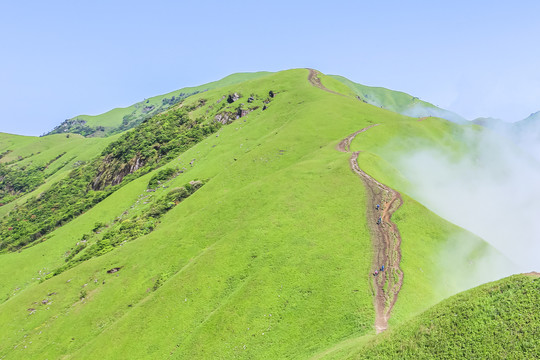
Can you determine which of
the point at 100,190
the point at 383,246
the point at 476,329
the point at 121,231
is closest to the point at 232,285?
the point at 383,246

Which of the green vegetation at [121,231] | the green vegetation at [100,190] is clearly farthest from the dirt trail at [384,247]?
the green vegetation at [100,190]

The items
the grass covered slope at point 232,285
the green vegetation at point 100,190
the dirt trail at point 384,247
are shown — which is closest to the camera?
the dirt trail at point 384,247

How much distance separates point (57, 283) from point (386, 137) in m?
112

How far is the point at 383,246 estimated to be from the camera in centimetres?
4972

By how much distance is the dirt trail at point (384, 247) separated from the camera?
39.6 meters

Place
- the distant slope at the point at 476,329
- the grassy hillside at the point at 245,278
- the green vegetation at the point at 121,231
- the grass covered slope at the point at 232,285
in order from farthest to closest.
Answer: the green vegetation at the point at 121,231, the grass covered slope at the point at 232,285, the grassy hillside at the point at 245,278, the distant slope at the point at 476,329

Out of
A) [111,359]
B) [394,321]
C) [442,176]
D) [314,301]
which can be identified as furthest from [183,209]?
[442,176]

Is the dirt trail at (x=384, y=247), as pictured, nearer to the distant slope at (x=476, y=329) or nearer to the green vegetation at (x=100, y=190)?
the distant slope at (x=476, y=329)

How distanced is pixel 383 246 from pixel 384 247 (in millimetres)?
260

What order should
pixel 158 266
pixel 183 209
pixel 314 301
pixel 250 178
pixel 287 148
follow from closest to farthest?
pixel 314 301 < pixel 158 266 < pixel 183 209 < pixel 250 178 < pixel 287 148

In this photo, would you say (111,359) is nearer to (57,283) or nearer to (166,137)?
(57,283)

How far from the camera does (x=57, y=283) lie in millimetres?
73188

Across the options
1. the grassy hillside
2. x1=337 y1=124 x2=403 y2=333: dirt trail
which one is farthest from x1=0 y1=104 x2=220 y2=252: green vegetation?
x1=337 y1=124 x2=403 y2=333: dirt trail

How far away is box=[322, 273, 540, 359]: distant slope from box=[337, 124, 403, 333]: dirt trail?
8543mm
